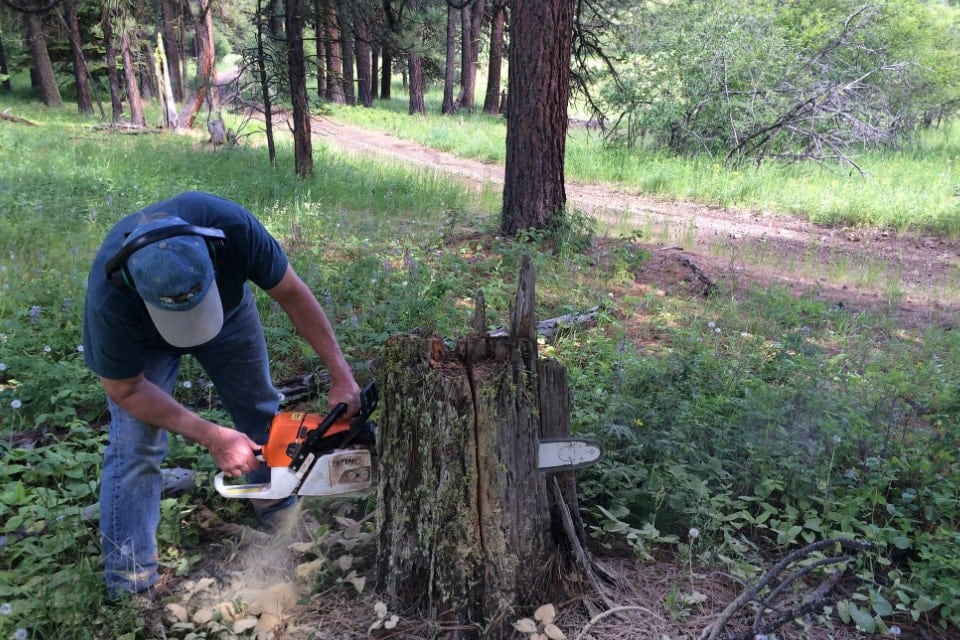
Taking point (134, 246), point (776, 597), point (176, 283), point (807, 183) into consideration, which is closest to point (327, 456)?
point (176, 283)

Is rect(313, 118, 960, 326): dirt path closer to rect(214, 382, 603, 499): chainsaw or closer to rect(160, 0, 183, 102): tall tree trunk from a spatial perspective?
rect(214, 382, 603, 499): chainsaw

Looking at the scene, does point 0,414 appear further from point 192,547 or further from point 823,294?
point 823,294

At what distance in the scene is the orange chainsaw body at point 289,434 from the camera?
234 cm

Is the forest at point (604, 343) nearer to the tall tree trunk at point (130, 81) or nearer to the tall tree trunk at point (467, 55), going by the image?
the tall tree trunk at point (130, 81)

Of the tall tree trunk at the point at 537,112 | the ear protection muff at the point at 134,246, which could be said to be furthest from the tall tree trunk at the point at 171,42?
the ear protection muff at the point at 134,246

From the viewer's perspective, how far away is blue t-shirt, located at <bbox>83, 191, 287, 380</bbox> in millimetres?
2172

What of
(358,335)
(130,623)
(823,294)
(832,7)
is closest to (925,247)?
(823,294)

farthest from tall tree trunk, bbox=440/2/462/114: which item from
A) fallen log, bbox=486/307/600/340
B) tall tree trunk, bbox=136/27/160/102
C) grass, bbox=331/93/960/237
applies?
fallen log, bbox=486/307/600/340

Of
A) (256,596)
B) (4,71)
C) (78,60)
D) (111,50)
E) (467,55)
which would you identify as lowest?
(256,596)

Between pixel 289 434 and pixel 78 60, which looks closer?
pixel 289 434

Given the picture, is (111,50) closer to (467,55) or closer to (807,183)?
(467,55)

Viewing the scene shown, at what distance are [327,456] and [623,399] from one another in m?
1.72

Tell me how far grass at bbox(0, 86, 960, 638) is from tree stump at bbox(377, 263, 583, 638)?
582 millimetres

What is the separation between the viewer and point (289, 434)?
2.36m
